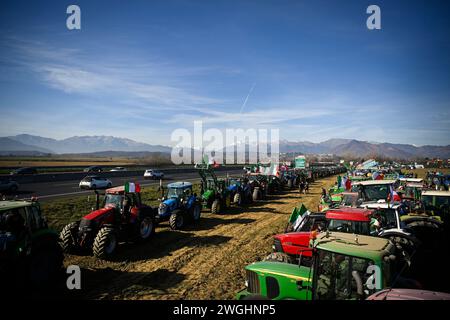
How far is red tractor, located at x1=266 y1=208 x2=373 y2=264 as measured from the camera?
693 cm

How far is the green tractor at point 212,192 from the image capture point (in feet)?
50.7

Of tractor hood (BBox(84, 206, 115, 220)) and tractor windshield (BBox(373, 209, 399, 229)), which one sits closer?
tractor hood (BBox(84, 206, 115, 220))

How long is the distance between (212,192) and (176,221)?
4467 millimetres

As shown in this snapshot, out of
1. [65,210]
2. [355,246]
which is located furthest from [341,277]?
[65,210]

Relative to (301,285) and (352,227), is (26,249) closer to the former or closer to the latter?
(301,285)

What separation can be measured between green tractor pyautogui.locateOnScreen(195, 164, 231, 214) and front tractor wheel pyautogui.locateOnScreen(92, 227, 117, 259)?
7367 millimetres

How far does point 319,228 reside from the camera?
768 cm

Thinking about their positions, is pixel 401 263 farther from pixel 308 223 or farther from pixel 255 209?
pixel 255 209

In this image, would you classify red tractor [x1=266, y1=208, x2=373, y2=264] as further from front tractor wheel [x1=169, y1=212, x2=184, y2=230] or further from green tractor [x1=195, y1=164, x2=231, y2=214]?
green tractor [x1=195, y1=164, x2=231, y2=214]

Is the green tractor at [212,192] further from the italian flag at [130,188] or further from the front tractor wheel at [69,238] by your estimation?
the front tractor wheel at [69,238]

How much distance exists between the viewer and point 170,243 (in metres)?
10.1

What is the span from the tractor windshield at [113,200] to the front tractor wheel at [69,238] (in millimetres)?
1317

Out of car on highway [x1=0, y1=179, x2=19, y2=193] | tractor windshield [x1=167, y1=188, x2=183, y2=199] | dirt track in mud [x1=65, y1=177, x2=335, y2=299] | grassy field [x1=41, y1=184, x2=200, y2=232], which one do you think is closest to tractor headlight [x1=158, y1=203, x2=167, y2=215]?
dirt track in mud [x1=65, y1=177, x2=335, y2=299]

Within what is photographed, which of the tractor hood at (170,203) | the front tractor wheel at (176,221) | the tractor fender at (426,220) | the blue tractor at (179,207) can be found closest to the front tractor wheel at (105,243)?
the blue tractor at (179,207)
